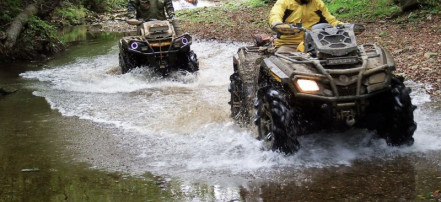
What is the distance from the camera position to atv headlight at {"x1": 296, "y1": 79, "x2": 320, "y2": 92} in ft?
17.6

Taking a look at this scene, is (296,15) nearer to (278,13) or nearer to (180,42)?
(278,13)

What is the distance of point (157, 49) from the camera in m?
11.2

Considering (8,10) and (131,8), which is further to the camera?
(8,10)

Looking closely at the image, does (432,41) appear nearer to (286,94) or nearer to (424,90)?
(424,90)

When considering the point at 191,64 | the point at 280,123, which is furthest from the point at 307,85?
the point at 191,64

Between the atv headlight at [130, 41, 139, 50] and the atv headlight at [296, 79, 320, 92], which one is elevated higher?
the atv headlight at [296, 79, 320, 92]

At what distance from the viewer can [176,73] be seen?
11.8 m

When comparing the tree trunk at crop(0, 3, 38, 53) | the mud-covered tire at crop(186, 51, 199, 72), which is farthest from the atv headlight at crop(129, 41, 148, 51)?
the tree trunk at crop(0, 3, 38, 53)

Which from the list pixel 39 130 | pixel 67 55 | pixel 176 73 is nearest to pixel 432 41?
pixel 176 73

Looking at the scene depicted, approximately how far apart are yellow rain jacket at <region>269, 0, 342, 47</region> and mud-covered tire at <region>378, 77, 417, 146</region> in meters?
1.67

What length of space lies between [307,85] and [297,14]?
1.98 meters

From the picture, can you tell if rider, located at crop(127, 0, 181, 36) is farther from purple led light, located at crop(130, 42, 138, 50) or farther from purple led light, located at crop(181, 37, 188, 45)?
purple led light, located at crop(130, 42, 138, 50)

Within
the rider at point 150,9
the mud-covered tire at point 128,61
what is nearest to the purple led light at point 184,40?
the rider at point 150,9

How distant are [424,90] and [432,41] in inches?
135
